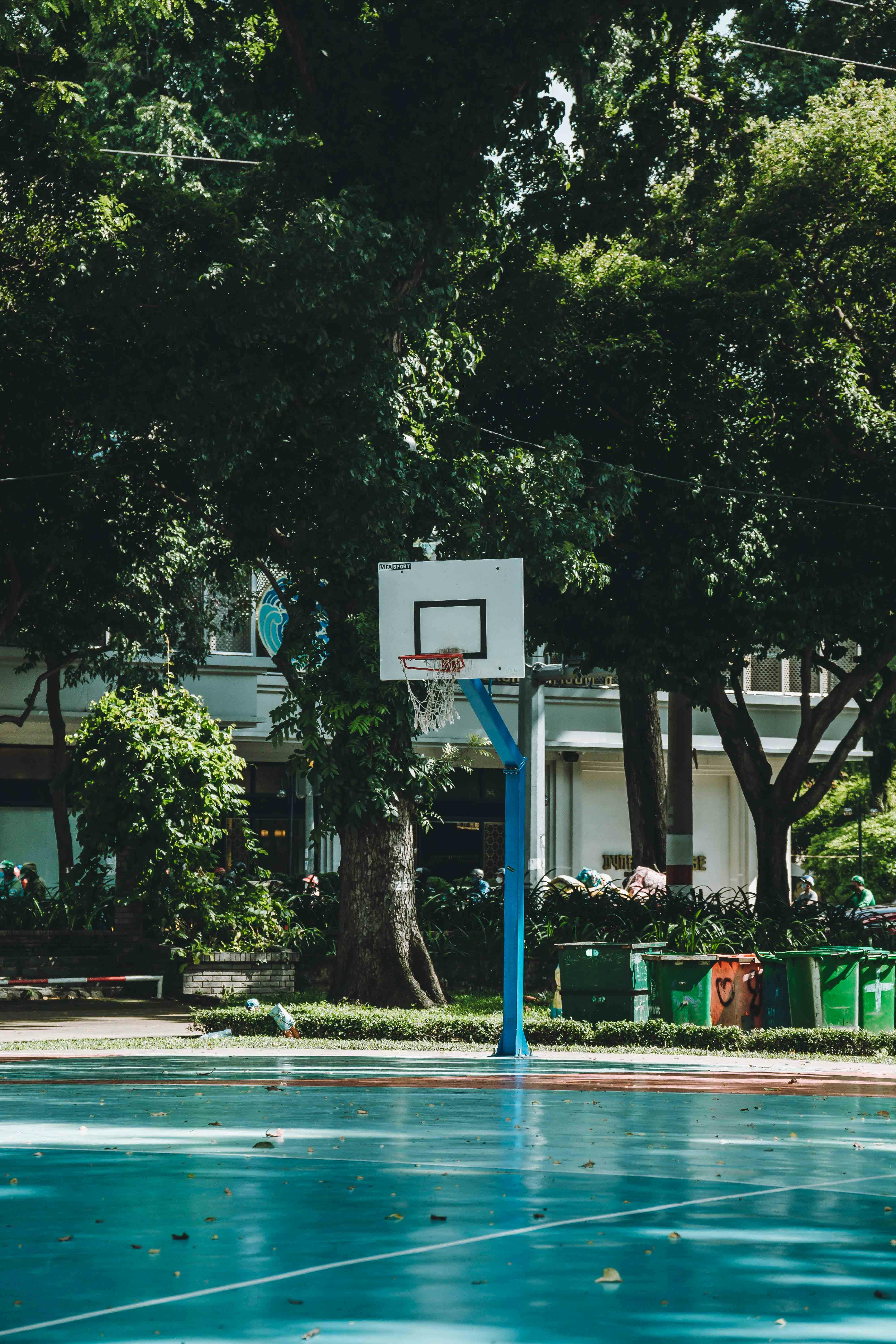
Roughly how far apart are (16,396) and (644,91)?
957cm

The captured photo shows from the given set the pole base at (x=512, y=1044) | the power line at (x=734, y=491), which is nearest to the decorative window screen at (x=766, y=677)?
the power line at (x=734, y=491)

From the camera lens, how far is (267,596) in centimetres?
3105

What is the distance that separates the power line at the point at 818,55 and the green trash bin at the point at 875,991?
12528mm

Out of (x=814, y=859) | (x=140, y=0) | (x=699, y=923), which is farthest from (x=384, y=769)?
(x=814, y=859)

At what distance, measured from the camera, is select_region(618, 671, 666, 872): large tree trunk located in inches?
1079

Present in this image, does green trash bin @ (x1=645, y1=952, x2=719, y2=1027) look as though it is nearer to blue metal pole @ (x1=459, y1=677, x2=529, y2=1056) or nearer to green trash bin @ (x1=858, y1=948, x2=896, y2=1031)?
green trash bin @ (x1=858, y1=948, x2=896, y2=1031)

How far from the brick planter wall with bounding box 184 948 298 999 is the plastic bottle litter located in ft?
13.8

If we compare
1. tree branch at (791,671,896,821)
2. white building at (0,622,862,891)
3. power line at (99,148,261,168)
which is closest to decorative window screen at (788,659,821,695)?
white building at (0,622,862,891)

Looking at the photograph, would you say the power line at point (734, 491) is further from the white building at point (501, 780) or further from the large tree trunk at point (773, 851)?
the white building at point (501, 780)

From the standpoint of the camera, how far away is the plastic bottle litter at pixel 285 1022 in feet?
55.0

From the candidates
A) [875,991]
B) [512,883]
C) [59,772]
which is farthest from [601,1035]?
[59,772]

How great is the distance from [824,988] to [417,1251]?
12.9 metres

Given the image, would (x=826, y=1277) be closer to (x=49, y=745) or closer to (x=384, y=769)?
(x=384, y=769)

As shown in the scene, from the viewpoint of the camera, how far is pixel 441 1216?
6398mm
